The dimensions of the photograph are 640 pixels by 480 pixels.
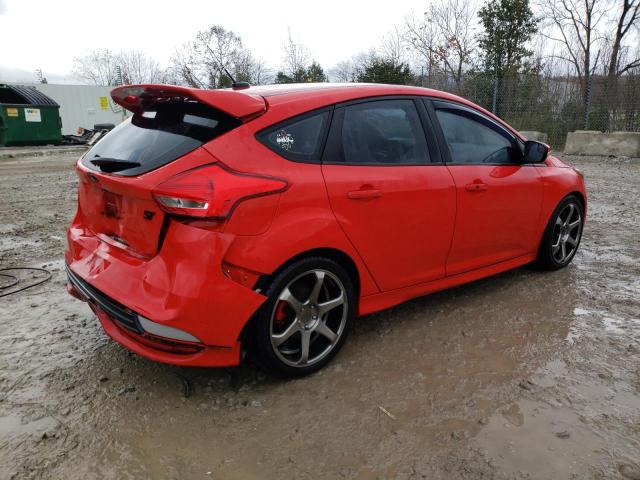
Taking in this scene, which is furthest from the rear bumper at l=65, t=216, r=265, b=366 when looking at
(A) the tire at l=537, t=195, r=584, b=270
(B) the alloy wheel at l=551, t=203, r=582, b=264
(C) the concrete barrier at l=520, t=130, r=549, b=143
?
(C) the concrete barrier at l=520, t=130, r=549, b=143

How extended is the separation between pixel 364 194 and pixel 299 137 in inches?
19.4

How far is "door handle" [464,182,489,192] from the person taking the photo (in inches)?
135

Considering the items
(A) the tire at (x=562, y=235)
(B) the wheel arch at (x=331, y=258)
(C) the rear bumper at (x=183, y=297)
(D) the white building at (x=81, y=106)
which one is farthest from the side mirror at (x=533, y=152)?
(D) the white building at (x=81, y=106)

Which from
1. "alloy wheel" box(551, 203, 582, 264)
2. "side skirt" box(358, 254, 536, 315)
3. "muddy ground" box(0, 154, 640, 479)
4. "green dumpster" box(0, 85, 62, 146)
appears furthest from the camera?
"green dumpster" box(0, 85, 62, 146)

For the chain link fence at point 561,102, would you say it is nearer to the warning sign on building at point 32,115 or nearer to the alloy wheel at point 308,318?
the alloy wheel at point 308,318

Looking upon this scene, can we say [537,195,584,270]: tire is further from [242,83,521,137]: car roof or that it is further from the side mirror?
[242,83,521,137]: car roof

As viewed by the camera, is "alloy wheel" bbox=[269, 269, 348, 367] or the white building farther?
the white building

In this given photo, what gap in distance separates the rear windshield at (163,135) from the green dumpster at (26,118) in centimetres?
1912

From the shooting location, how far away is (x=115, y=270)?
255cm

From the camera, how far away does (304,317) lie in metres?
2.71

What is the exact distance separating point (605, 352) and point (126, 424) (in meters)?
2.78

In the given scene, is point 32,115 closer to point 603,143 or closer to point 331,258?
point 603,143

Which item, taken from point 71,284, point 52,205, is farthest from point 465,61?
point 71,284

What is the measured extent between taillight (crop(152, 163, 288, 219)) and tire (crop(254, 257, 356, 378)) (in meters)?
0.46
